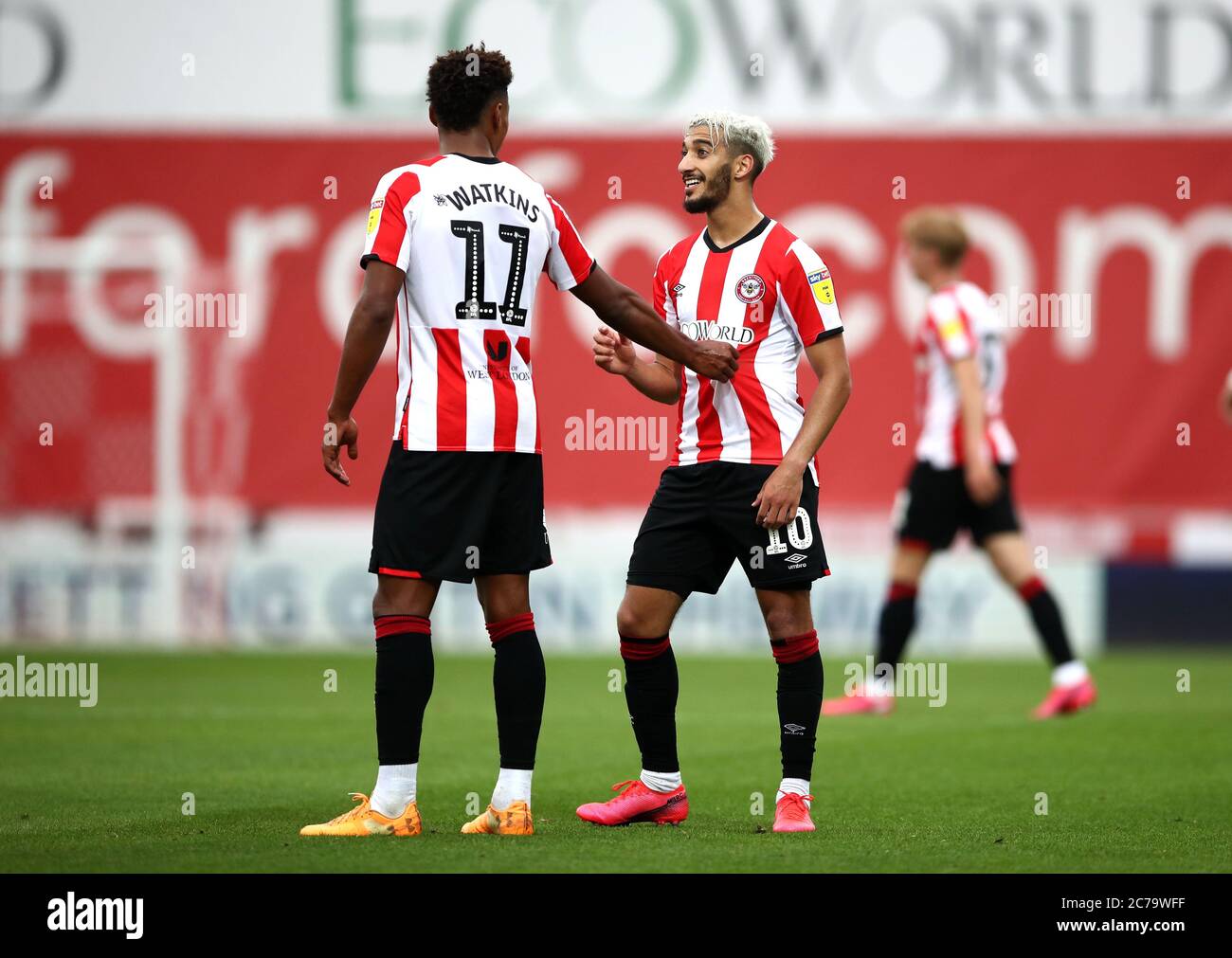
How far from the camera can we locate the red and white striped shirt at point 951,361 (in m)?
8.55

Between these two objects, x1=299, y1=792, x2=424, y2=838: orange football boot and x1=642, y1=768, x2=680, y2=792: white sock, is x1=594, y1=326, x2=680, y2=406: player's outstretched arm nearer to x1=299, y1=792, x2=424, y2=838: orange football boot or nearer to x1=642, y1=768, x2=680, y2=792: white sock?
x1=642, y1=768, x2=680, y2=792: white sock

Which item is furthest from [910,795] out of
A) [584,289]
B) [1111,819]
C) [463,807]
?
[584,289]

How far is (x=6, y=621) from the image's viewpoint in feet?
39.0

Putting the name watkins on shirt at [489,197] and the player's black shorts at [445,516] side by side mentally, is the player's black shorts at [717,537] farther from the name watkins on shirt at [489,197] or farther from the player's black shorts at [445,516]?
the name watkins on shirt at [489,197]

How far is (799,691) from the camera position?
5.36 m

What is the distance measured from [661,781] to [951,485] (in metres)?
3.72

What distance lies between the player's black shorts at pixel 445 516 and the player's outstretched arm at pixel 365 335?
17 centimetres

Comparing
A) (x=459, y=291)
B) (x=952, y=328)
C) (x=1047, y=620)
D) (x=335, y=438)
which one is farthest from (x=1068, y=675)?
(x=335, y=438)

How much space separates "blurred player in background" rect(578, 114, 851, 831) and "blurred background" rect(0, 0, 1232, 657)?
249 inches

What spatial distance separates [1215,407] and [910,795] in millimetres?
6711

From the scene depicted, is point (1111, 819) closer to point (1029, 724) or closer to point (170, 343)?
point (1029, 724)

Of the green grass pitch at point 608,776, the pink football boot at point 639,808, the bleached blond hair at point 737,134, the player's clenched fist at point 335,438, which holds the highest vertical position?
the bleached blond hair at point 737,134
